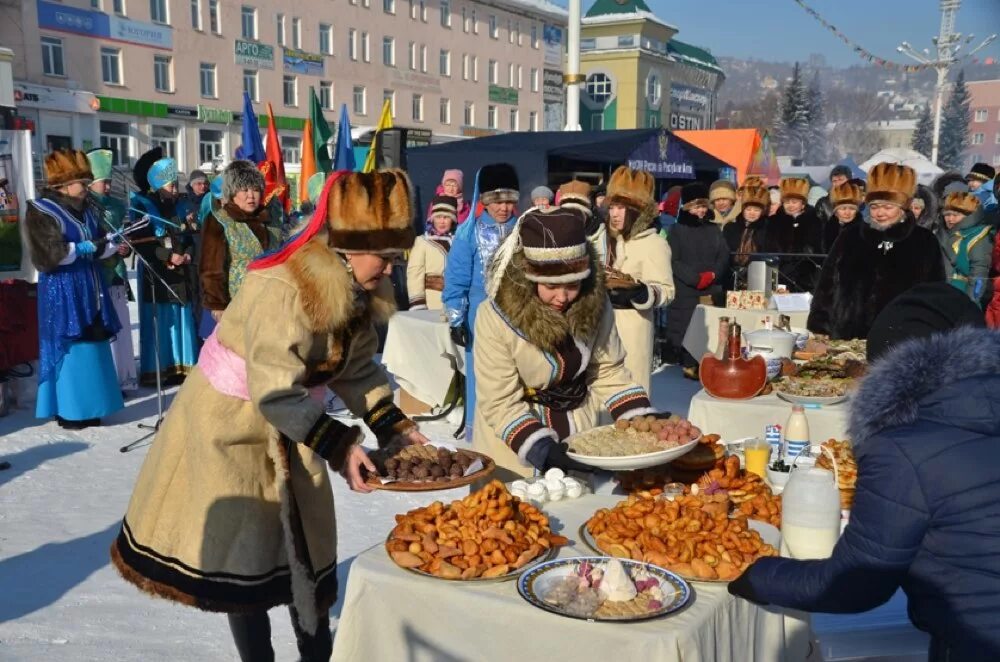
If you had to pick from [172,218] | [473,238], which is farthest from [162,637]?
[172,218]

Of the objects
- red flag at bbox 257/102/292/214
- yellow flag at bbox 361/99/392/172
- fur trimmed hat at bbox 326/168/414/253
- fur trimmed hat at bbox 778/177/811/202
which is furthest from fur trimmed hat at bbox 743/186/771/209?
fur trimmed hat at bbox 326/168/414/253

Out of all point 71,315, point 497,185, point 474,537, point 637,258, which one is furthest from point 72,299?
point 474,537

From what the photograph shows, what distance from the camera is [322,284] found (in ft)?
7.43

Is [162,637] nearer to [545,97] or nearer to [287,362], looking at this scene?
[287,362]

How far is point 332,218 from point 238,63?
1385 inches

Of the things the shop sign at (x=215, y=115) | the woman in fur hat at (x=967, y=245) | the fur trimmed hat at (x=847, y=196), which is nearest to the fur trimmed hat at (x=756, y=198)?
the woman in fur hat at (x=967, y=245)

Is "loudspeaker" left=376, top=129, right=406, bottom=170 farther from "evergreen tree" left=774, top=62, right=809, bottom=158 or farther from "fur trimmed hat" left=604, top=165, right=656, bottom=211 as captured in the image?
"evergreen tree" left=774, top=62, right=809, bottom=158

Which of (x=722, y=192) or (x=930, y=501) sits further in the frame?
(x=722, y=192)

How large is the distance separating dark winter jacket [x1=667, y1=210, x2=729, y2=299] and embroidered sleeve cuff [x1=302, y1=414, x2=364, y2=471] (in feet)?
20.4

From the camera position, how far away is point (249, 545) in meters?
2.45

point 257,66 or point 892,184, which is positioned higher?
point 257,66

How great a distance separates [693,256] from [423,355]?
9.93ft

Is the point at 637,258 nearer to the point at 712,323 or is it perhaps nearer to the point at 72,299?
the point at 712,323

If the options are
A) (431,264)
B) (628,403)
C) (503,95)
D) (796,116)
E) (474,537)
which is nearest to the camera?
(474,537)
